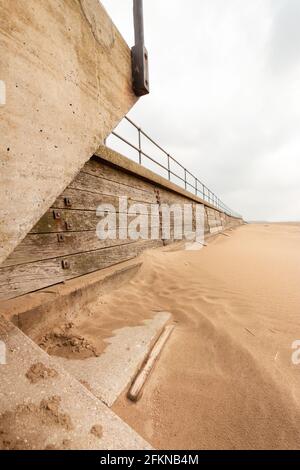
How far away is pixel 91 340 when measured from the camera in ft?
6.10

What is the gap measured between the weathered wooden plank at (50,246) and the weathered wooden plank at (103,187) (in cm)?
60

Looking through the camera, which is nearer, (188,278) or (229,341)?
(229,341)

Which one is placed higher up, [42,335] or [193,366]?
[42,335]

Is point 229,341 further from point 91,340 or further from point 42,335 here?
point 42,335

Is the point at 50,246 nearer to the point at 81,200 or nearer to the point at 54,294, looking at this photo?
the point at 54,294

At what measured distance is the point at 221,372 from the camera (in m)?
1.62

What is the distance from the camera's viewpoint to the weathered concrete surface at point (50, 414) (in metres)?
0.89

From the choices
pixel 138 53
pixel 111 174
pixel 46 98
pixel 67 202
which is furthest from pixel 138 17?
pixel 111 174

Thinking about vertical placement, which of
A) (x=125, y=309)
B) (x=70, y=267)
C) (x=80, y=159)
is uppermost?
(x=80, y=159)

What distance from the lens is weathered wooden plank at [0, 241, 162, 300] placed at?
6.35 feet

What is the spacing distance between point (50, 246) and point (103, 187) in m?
1.31

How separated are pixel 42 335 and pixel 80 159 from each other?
142 cm

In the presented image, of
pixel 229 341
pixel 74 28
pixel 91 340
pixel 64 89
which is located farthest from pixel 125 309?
pixel 74 28
